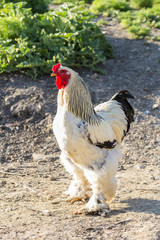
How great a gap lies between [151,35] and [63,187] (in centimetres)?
604

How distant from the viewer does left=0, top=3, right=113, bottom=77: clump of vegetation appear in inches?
303

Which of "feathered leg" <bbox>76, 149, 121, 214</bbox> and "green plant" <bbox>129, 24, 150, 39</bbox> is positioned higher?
"green plant" <bbox>129, 24, 150, 39</bbox>

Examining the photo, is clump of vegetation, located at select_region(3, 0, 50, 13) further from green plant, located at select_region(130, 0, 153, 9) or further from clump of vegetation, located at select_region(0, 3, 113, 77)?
green plant, located at select_region(130, 0, 153, 9)

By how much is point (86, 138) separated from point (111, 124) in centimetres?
73

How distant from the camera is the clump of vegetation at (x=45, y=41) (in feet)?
25.2

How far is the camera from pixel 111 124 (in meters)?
5.05

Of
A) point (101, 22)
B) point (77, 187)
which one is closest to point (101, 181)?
point (77, 187)

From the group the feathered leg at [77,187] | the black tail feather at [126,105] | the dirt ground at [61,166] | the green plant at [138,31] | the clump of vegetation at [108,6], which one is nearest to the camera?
the dirt ground at [61,166]

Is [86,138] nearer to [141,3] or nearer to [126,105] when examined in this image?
[126,105]

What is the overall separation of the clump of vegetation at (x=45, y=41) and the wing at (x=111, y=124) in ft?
8.46

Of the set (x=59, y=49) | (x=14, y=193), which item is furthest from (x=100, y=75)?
(x=14, y=193)

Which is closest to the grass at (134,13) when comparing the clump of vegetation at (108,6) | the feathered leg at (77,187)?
the clump of vegetation at (108,6)

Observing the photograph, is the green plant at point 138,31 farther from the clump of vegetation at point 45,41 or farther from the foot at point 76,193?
the foot at point 76,193

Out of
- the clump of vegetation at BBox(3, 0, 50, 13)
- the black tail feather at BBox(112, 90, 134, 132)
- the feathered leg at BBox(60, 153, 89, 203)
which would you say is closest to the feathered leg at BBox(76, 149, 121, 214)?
the feathered leg at BBox(60, 153, 89, 203)
